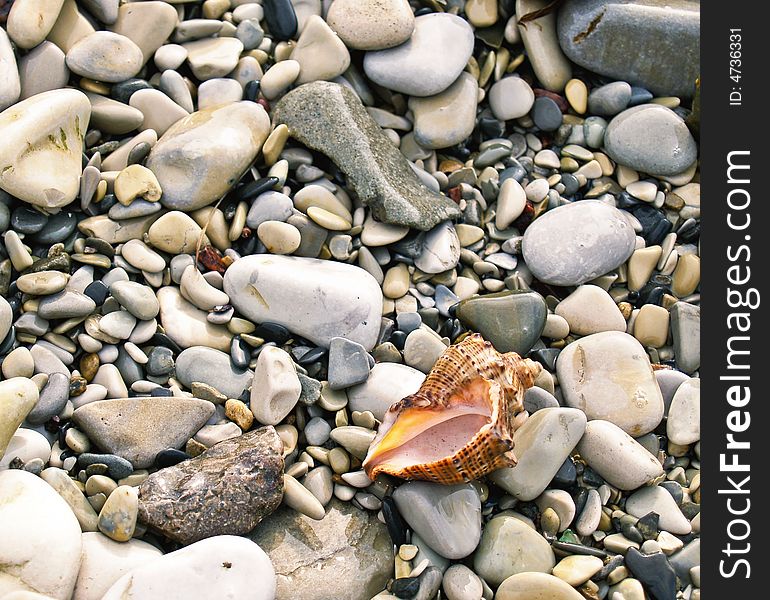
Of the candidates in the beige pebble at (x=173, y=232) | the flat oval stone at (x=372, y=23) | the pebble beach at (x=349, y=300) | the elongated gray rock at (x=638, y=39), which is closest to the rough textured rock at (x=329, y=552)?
the pebble beach at (x=349, y=300)

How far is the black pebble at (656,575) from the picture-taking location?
2.95 metres

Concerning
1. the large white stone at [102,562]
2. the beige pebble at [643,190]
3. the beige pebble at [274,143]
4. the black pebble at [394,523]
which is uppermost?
the beige pebble at [274,143]

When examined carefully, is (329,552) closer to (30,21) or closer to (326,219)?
(326,219)

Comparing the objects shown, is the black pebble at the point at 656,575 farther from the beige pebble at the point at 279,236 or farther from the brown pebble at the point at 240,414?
the beige pebble at the point at 279,236

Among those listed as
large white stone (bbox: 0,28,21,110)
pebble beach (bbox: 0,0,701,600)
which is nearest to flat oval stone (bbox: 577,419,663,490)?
pebble beach (bbox: 0,0,701,600)

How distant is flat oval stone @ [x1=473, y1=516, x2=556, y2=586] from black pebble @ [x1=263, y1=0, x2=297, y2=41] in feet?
7.44

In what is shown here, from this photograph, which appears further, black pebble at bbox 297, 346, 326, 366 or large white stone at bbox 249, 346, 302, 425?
black pebble at bbox 297, 346, 326, 366

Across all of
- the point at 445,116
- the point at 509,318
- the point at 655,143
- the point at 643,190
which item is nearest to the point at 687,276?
the point at 643,190

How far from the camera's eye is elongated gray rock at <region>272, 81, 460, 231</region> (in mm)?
3473

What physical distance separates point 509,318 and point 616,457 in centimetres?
65

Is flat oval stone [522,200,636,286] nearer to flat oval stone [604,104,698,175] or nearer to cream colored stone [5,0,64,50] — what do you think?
flat oval stone [604,104,698,175]

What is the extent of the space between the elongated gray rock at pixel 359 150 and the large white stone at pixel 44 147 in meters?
0.82
